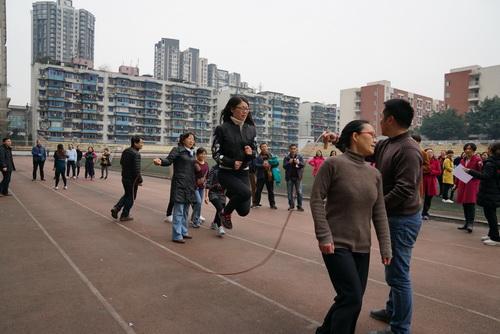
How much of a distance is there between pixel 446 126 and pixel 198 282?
3101 inches

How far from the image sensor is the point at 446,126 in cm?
7356

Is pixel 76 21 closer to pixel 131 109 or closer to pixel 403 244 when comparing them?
pixel 131 109

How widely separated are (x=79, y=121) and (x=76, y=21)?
6953 cm

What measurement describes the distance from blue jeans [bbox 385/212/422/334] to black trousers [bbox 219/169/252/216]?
220 cm

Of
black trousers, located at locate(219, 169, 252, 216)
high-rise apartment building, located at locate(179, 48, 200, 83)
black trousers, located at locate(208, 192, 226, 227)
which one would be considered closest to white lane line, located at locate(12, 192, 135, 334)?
black trousers, located at locate(219, 169, 252, 216)

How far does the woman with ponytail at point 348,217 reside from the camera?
9.21ft

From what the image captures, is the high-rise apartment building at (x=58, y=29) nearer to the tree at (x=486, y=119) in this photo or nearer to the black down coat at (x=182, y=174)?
the tree at (x=486, y=119)

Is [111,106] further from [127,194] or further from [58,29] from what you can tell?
[127,194]

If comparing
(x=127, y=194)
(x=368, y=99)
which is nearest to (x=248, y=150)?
(x=127, y=194)

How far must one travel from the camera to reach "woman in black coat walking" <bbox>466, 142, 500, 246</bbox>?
7602mm

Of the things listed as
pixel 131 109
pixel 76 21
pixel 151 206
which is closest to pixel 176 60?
pixel 76 21

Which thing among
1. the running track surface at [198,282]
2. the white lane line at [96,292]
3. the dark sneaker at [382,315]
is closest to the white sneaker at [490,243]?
the running track surface at [198,282]

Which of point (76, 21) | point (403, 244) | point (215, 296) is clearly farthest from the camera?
point (76, 21)

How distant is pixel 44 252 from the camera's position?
612 cm
